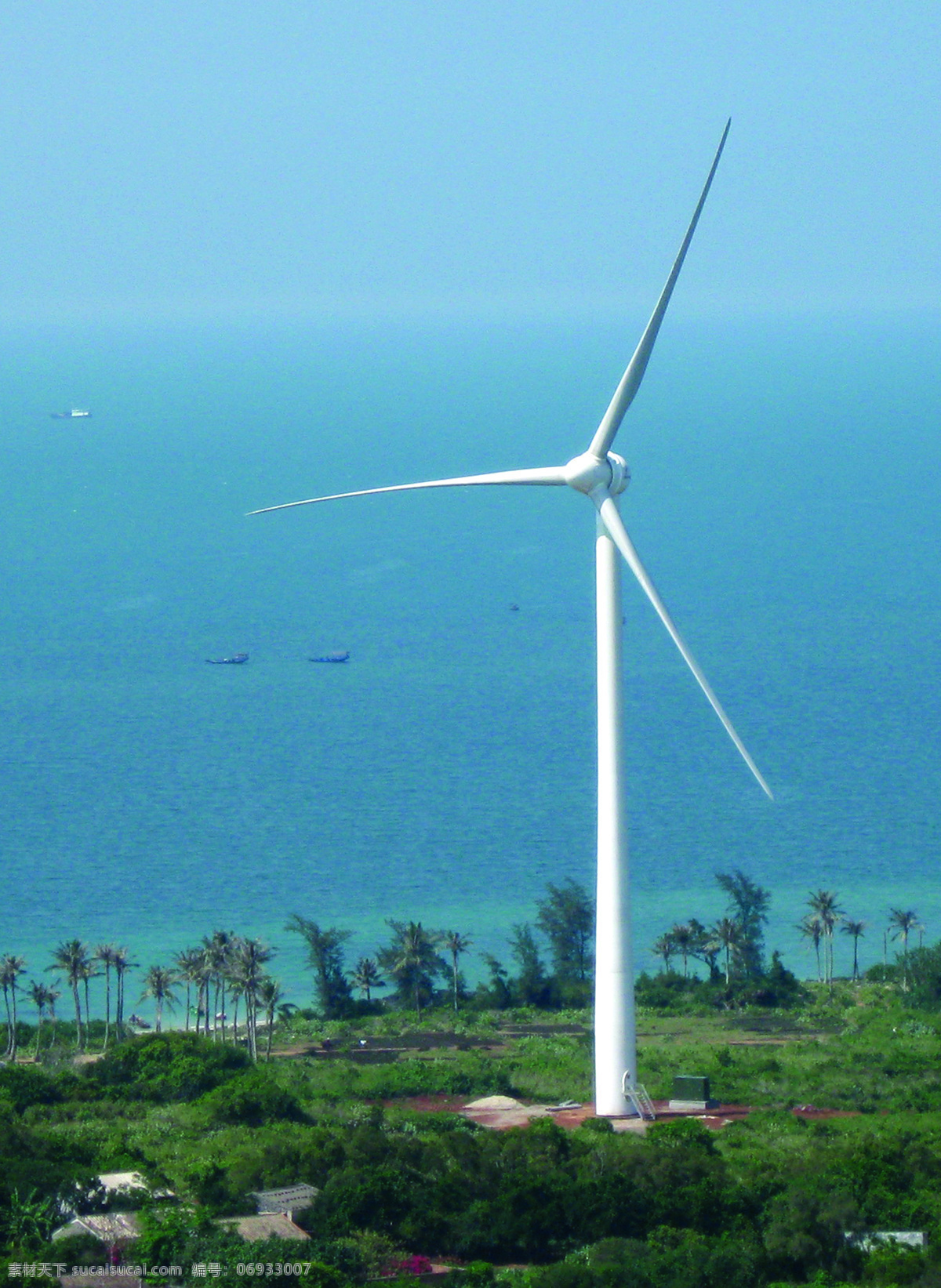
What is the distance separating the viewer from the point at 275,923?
81.8 metres

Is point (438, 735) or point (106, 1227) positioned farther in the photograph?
point (438, 735)

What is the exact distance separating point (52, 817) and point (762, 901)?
36.8 meters

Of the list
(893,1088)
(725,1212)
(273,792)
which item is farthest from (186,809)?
(725,1212)

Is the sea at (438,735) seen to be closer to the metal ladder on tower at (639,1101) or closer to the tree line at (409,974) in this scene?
the tree line at (409,974)

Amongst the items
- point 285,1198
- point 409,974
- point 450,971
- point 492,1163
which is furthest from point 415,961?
point 285,1198

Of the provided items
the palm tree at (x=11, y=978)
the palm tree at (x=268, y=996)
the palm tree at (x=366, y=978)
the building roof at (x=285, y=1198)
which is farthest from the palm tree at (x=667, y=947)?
the building roof at (x=285, y=1198)

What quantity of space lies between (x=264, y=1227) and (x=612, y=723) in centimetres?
1332

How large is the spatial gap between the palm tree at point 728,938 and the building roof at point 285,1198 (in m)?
28.4

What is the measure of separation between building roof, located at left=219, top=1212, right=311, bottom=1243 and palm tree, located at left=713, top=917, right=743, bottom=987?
98.4 ft

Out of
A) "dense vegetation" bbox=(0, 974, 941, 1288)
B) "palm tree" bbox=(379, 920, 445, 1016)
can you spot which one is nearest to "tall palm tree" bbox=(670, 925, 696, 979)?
"palm tree" bbox=(379, 920, 445, 1016)

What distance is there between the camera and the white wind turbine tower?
43.8m

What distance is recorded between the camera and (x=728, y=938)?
65250mm

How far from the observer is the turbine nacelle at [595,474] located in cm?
4372

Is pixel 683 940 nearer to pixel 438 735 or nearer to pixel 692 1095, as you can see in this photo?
pixel 692 1095
